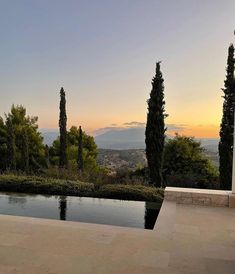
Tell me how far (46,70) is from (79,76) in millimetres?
1513

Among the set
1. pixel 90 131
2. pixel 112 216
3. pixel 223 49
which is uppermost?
pixel 223 49

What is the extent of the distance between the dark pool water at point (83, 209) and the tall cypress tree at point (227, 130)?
703cm

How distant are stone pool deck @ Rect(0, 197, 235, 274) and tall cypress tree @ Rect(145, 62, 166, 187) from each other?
8431mm

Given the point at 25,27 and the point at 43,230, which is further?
the point at 25,27

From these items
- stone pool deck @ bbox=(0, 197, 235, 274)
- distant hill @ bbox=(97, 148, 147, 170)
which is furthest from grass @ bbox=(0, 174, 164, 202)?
distant hill @ bbox=(97, 148, 147, 170)

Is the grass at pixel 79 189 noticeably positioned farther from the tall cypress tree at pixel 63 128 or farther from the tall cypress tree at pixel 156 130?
the tall cypress tree at pixel 63 128

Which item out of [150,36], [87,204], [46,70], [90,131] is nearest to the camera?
[87,204]

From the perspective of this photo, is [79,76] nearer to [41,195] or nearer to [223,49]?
[223,49]

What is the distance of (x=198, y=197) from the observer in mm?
7016

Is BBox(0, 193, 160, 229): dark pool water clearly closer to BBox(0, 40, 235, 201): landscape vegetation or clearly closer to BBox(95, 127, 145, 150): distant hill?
BBox(0, 40, 235, 201): landscape vegetation

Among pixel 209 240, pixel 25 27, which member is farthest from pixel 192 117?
pixel 209 240

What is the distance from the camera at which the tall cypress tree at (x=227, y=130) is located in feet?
44.2

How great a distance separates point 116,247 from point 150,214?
235 cm

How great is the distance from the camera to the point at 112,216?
246 inches
